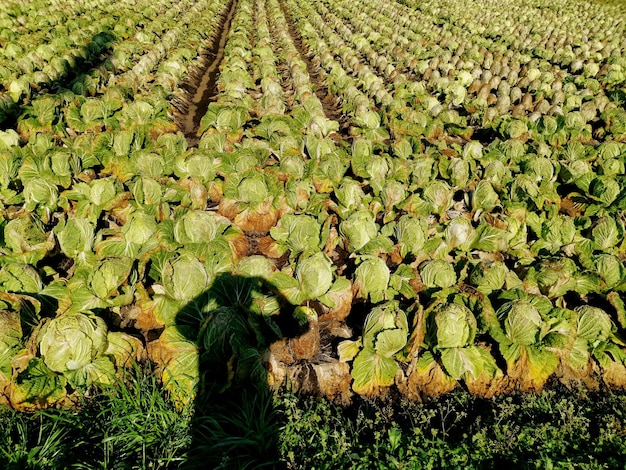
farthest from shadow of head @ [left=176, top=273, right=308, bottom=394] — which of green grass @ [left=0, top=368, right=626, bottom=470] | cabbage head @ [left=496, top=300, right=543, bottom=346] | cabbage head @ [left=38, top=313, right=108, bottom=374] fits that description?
cabbage head @ [left=496, top=300, right=543, bottom=346]

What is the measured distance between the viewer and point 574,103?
11.1 metres

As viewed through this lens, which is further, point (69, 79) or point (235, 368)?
point (69, 79)

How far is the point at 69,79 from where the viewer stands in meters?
13.1

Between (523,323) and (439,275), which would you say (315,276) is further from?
(523,323)

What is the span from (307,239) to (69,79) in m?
11.7

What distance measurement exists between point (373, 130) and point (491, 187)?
342 centimetres

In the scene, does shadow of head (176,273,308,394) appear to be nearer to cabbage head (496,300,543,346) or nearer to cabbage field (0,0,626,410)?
cabbage field (0,0,626,410)

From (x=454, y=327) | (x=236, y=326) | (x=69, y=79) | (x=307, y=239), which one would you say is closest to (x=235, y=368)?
(x=236, y=326)

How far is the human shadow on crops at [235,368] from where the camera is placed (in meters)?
3.66

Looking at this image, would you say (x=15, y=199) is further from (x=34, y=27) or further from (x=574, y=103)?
(x=34, y=27)

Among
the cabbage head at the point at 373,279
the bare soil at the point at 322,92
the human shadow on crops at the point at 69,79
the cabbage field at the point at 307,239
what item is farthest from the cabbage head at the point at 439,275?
the human shadow on crops at the point at 69,79

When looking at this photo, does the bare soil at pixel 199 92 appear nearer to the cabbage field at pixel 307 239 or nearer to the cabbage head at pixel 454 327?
the cabbage field at pixel 307 239

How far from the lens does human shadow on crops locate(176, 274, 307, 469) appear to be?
3.66 metres

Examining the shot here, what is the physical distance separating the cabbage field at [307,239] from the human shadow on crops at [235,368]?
1.3 inches
